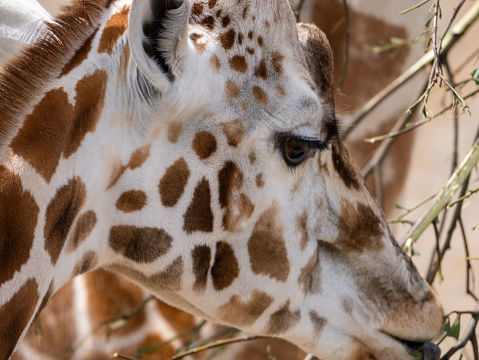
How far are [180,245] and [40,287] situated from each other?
0.27 metres

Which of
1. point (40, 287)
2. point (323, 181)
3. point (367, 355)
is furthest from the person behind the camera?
point (367, 355)

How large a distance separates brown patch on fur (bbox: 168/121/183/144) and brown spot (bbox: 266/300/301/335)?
0.46m

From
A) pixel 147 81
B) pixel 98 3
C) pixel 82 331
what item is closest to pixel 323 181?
pixel 147 81

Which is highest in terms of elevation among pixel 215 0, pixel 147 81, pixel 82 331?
pixel 215 0

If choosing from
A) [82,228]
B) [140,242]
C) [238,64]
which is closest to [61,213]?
[82,228]

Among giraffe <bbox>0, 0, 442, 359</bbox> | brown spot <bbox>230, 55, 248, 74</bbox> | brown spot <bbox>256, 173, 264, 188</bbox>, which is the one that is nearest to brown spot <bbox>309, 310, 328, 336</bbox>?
giraffe <bbox>0, 0, 442, 359</bbox>

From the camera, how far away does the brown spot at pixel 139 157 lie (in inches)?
44.6

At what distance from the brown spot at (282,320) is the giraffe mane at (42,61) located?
2.20 feet

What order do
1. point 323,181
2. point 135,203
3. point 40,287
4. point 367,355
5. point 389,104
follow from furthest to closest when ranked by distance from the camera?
point 389,104 → point 367,355 → point 323,181 → point 135,203 → point 40,287

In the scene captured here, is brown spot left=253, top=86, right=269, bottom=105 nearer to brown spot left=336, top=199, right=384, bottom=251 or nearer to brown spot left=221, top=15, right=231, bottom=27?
brown spot left=221, top=15, right=231, bottom=27

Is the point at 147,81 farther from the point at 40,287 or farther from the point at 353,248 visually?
the point at 353,248

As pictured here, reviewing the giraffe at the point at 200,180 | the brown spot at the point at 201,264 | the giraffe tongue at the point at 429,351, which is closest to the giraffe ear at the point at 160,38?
the giraffe at the point at 200,180

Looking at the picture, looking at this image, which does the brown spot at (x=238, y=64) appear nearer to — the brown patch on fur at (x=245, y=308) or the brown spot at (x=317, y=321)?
the brown patch on fur at (x=245, y=308)

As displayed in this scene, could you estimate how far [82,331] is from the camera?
6.28ft
